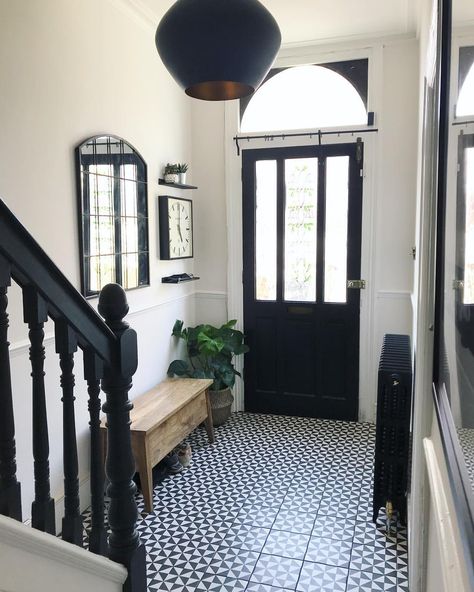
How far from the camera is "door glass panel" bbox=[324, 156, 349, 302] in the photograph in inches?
161

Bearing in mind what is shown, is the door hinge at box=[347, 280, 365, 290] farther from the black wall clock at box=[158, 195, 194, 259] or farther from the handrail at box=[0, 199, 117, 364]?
the handrail at box=[0, 199, 117, 364]

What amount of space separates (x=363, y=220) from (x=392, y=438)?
188 cm

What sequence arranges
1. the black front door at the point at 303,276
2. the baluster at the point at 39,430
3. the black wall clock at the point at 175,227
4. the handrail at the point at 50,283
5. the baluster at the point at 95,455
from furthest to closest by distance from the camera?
the black front door at the point at 303,276 → the black wall clock at the point at 175,227 → the baluster at the point at 95,455 → the baluster at the point at 39,430 → the handrail at the point at 50,283

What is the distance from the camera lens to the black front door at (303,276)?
13.5 feet

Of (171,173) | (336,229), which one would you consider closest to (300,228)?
(336,229)

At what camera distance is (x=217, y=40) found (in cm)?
152

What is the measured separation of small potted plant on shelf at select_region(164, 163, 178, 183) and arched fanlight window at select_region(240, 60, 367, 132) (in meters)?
0.82

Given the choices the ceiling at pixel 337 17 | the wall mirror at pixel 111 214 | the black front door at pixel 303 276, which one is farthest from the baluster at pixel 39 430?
the black front door at pixel 303 276

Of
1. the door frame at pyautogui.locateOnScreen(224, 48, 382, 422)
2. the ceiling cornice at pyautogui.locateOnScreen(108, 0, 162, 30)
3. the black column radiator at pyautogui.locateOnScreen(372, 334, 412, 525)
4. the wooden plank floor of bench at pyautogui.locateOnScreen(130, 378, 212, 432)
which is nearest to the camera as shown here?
the black column radiator at pyautogui.locateOnScreen(372, 334, 412, 525)

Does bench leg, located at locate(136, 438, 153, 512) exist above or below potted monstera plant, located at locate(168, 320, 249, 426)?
below

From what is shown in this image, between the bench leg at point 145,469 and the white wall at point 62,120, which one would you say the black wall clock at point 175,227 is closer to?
the white wall at point 62,120

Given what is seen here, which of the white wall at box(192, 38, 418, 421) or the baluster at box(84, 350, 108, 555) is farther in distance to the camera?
the white wall at box(192, 38, 418, 421)

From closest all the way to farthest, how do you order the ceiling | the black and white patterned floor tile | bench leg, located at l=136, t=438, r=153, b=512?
1. the black and white patterned floor tile
2. bench leg, located at l=136, t=438, r=153, b=512
3. the ceiling

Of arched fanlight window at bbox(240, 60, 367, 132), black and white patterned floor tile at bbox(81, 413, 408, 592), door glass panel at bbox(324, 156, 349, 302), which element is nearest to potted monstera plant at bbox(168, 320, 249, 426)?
black and white patterned floor tile at bbox(81, 413, 408, 592)
